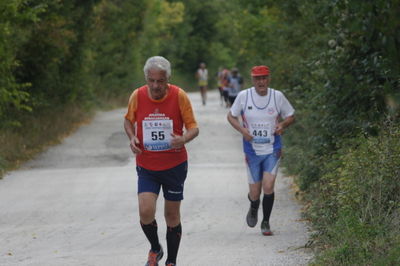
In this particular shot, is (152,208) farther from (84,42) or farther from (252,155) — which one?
(84,42)

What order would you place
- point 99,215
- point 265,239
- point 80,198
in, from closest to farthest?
point 265,239
point 99,215
point 80,198

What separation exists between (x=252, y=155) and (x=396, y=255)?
3.91m

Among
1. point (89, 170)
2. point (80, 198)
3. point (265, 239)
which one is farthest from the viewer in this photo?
point (89, 170)

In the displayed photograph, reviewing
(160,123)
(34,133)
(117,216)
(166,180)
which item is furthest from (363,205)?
(34,133)

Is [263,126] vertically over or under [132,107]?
under

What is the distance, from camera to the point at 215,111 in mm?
35000

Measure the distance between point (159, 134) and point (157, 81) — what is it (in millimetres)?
459

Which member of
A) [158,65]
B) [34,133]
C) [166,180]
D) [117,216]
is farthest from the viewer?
[34,133]

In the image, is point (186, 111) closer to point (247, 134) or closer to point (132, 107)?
point (132, 107)

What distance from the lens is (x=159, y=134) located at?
730cm

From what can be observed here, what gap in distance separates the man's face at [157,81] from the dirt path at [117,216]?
2003 mm

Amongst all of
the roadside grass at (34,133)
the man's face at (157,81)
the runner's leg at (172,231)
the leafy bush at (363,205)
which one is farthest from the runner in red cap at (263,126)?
the roadside grass at (34,133)

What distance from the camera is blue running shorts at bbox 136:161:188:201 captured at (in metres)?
7.45

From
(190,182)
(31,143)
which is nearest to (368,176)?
(190,182)
